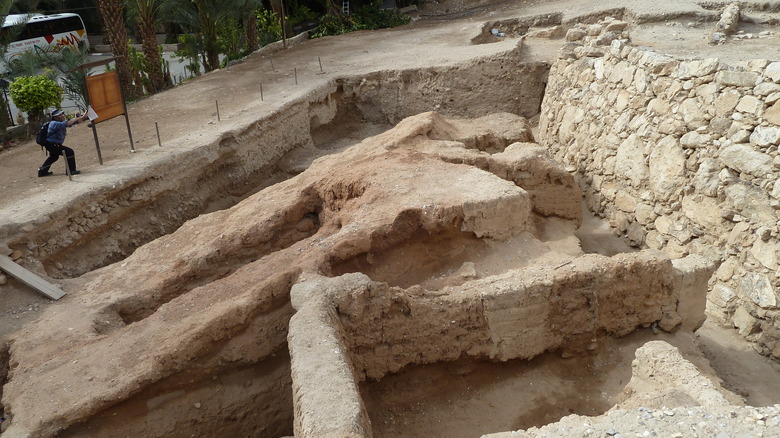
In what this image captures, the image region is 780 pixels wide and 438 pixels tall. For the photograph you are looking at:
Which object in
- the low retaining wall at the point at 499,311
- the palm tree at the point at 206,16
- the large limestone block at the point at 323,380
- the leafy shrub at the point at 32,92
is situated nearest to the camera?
the large limestone block at the point at 323,380

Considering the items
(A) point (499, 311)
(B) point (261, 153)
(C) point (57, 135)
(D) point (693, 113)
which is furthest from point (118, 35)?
(A) point (499, 311)

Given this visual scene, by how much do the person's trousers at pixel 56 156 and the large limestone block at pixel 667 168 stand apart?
8669mm

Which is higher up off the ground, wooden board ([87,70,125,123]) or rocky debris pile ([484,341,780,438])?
wooden board ([87,70,125,123])

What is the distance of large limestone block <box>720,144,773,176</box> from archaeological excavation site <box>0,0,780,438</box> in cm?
2

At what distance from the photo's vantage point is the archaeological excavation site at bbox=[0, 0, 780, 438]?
581 centimetres

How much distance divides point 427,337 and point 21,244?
592 centimetres

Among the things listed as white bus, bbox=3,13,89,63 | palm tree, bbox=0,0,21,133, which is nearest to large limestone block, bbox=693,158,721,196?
palm tree, bbox=0,0,21,133

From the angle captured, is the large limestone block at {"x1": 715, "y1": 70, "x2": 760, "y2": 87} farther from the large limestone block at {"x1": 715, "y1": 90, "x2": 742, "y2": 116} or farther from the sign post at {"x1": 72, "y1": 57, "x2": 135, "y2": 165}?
the sign post at {"x1": 72, "y1": 57, "x2": 135, "y2": 165}

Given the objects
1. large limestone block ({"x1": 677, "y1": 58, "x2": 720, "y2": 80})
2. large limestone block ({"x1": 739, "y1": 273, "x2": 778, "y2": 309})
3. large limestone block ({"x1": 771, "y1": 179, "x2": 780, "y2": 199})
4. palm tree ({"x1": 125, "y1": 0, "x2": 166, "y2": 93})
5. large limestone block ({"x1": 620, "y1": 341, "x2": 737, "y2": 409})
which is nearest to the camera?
large limestone block ({"x1": 620, "y1": 341, "x2": 737, "y2": 409})

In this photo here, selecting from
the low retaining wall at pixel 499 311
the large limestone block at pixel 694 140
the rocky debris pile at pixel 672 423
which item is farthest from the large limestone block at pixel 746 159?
the rocky debris pile at pixel 672 423

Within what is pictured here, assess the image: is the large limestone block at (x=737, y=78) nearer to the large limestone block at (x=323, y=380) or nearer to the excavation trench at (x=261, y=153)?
the large limestone block at (x=323, y=380)

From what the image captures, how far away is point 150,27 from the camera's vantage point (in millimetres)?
16812

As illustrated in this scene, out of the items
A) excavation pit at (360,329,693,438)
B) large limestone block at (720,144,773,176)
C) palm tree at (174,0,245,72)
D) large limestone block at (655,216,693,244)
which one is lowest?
excavation pit at (360,329,693,438)

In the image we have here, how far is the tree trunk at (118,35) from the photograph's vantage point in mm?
15648
